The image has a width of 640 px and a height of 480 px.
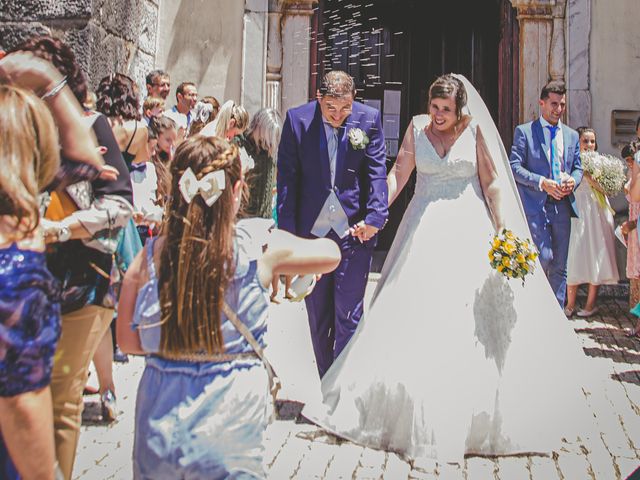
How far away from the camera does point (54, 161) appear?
2.17 meters

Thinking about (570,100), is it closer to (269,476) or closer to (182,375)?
(269,476)

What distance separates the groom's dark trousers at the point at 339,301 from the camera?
173 inches

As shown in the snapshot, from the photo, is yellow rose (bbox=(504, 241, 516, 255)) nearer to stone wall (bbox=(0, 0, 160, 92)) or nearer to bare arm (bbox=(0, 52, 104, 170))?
bare arm (bbox=(0, 52, 104, 170))

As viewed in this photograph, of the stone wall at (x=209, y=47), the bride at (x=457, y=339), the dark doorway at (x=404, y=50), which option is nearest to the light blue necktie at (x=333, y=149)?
the bride at (x=457, y=339)

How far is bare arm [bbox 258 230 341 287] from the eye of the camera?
2145mm

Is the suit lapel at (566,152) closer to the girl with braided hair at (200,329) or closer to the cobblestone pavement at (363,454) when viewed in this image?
the cobblestone pavement at (363,454)

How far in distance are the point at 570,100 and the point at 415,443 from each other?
628 centimetres

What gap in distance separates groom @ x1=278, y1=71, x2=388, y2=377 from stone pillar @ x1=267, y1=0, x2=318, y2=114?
4.73 m

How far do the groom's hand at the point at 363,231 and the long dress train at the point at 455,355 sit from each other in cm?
17

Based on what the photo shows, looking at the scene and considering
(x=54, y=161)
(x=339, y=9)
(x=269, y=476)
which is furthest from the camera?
(x=339, y=9)

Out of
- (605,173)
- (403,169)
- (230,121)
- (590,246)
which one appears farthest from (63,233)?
(590,246)

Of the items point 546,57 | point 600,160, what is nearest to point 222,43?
point 546,57

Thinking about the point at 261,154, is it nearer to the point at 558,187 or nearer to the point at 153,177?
the point at 153,177

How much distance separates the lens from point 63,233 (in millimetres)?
2650
